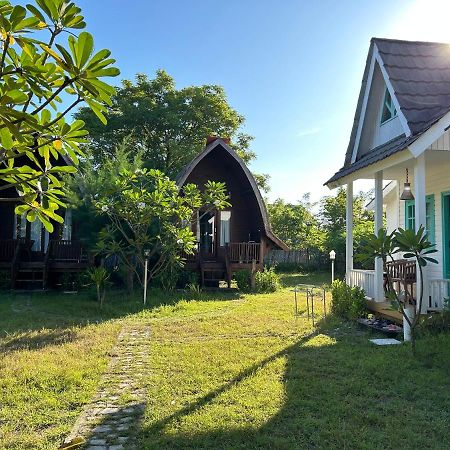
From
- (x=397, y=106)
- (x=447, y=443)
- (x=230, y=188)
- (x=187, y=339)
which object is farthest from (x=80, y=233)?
(x=447, y=443)

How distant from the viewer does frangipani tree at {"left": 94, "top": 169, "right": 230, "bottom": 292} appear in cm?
1113

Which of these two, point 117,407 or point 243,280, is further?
point 243,280

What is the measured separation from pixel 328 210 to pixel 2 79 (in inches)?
1061

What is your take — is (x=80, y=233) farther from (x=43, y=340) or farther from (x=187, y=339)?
(x=187, y=339)

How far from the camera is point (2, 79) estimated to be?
1.73m

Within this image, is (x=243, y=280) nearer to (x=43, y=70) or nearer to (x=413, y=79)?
(x=413, y=79)

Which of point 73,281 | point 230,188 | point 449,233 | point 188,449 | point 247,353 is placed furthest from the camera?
point 230,188

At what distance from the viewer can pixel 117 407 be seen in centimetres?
422

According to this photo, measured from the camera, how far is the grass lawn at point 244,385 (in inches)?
140

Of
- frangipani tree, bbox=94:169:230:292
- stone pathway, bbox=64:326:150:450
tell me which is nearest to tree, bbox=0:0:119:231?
stone pathway, bbox=64:326:150:450

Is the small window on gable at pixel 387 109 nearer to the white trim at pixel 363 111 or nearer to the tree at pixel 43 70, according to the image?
the white trim at pixel 363 111

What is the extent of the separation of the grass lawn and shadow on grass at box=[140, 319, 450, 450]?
0.04ft

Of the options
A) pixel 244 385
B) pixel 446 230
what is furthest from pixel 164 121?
pixel 244 385

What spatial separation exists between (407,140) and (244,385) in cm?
480
